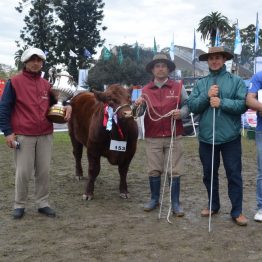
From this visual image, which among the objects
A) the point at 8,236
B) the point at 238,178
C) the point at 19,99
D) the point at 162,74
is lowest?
the point at 8,236

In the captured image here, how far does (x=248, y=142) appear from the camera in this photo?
12.7m

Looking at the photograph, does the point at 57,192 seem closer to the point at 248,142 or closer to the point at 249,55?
the point at 248,142

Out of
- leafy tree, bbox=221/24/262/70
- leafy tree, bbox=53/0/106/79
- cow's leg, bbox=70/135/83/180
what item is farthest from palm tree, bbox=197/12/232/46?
cow's leg, bbox=70/135/83/180

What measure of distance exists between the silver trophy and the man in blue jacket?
1520mm

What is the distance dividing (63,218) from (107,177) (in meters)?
2.59

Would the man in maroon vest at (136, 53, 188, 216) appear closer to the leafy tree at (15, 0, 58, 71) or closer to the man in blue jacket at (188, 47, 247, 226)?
the man in blue jacket at (188, 47, 247, 226)

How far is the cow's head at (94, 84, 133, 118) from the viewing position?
523cm

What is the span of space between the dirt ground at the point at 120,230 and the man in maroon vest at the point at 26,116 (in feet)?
2.01

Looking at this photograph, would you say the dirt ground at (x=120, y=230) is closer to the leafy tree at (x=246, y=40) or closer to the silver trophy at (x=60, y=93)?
the silver trophy at (x=60, y=93)

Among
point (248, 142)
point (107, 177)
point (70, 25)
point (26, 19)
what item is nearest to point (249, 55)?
point (70, 25)

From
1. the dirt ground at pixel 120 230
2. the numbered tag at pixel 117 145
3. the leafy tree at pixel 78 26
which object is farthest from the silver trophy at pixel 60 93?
the leafy tree at pixel 78 26

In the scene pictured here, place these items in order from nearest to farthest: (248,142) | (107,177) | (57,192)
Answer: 1. (57,192)
2. (107,177)
3. (248,142)

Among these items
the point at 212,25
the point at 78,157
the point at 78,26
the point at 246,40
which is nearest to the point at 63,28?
the point at 78,26

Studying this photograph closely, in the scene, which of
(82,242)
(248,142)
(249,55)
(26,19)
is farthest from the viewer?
(249,55)
